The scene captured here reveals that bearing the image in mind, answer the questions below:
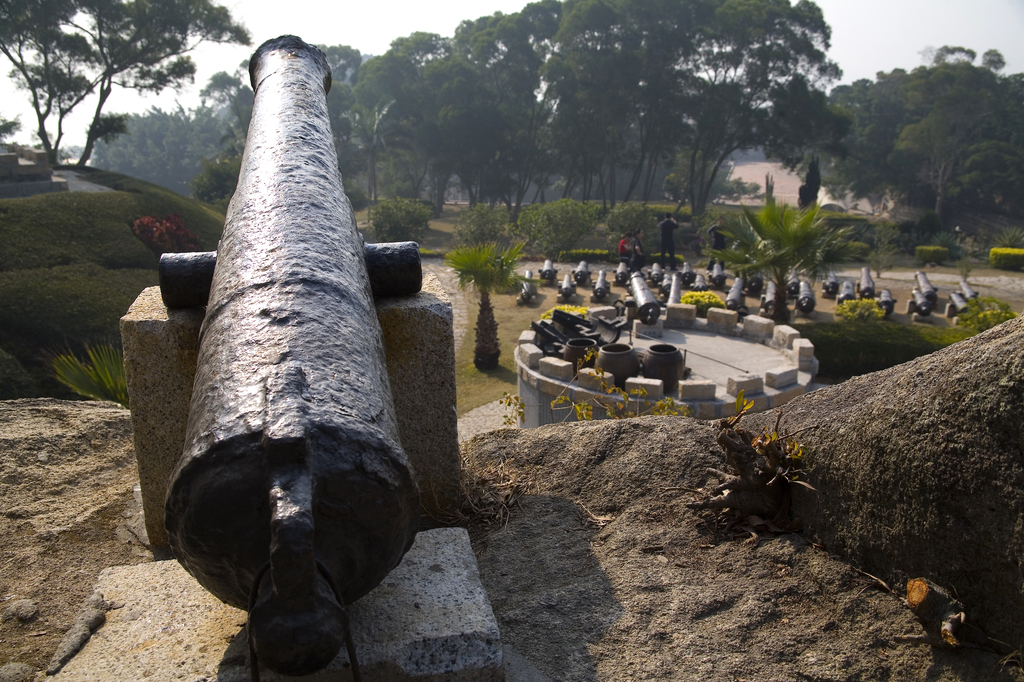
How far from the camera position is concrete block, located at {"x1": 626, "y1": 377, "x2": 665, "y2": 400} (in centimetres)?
769

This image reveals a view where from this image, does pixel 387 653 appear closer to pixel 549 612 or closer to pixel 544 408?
pixel 549 612

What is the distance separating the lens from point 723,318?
11109 millimetres

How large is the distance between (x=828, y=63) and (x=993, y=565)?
123 feet

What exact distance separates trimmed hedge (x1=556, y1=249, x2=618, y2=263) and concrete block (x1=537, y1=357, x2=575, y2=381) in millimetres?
15447

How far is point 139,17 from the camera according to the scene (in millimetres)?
26047

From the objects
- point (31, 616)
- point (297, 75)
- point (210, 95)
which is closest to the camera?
point (31, 616)

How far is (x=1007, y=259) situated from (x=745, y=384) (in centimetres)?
2075

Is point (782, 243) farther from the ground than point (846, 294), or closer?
farther from the ground

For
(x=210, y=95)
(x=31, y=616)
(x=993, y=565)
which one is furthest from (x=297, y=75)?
(x=210, y=95)

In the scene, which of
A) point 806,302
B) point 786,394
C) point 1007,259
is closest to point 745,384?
→ point 786,394

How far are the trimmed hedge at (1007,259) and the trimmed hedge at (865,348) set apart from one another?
1553 cm

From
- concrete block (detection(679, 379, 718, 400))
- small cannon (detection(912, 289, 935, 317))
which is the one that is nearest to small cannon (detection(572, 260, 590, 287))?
small cannon (detection(912, 289, 935, 317))

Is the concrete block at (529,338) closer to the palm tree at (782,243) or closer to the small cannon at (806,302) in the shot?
the palm tree at (782,243)

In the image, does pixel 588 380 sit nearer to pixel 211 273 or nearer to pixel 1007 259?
pixel 211 273
